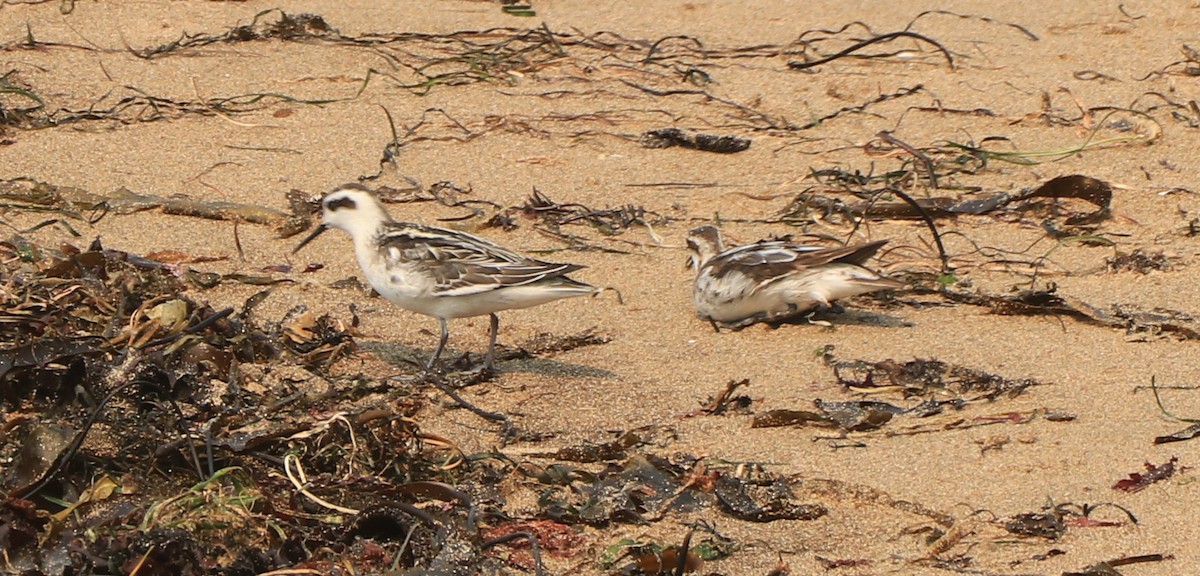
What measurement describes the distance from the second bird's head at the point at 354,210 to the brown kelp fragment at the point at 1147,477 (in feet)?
11.3

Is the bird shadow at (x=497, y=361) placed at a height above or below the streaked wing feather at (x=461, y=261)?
below

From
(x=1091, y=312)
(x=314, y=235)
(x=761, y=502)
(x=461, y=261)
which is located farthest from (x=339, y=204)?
(x=1091, y=312)

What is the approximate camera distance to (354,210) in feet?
24.7

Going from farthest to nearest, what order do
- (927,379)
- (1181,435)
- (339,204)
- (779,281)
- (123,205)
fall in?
1. (123,205)
2. (779,281)
3. (339,204)
4. (927,379)
5. (1181,435)

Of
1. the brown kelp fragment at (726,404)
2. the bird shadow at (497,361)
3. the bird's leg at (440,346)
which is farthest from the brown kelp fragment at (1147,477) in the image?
the bird's leg at (440,346)

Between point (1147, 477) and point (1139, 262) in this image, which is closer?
point (1147, 477)

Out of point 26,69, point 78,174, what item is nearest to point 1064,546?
point 78,174

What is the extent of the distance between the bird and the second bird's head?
1.51 meters

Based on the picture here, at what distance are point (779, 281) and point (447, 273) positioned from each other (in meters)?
1.61

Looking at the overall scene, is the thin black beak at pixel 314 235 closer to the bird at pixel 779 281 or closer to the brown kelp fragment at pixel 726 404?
the bird at pixel 779 281

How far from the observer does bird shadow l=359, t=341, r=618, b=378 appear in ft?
22.8

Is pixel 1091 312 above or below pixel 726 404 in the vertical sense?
below

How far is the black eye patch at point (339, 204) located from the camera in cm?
756

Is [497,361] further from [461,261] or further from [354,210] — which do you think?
[354,210]
